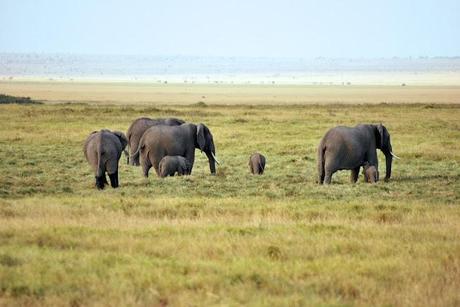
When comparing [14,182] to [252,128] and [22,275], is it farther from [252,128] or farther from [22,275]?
[252,128]

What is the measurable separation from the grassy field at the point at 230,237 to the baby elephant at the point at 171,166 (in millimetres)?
1143

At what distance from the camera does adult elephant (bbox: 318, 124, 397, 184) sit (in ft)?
77.2

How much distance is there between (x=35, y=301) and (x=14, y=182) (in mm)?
13095

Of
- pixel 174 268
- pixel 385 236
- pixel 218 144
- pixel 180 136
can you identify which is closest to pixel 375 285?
pixel 174 268

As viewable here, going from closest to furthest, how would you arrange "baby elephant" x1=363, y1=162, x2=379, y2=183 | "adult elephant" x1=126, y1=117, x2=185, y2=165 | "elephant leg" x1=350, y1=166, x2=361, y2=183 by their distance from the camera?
1. "baby elephant" x1=363, y1=162, x2=379, y2=183
2. "elephant leg" x1=350, y1=166, x2=361, y2=183
3. "adult elephant" x1=126, y1=117, x2=185, y2=165

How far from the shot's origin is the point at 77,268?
11.7m

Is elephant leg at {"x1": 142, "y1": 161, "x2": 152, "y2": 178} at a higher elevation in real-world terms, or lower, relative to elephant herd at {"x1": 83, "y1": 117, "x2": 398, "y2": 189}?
lower

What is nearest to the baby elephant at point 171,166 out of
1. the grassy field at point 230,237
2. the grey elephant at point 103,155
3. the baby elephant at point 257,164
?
the grassy field at point 230,237

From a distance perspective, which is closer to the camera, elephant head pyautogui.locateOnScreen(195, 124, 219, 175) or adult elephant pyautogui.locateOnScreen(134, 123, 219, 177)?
adult elephant pyautogui.locateOnScreen(134, 123, 219, 177)

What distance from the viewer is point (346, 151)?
77.5 ft

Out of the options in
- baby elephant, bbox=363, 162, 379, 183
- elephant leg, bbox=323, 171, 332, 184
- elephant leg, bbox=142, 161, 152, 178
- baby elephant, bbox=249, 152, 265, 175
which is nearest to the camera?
elephant leg, bbox=323, 171, 332, 184

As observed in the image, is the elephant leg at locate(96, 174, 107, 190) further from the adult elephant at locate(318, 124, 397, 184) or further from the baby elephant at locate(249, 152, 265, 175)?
the adult elephant at locate(318, 124, 397, 184)

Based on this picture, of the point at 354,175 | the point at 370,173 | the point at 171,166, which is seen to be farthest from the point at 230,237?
the point at 171,166

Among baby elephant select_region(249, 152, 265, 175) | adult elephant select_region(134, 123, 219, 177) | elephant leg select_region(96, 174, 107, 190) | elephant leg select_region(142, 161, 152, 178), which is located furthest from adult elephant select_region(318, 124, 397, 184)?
elephant leg select_region(96, 174, 107, 190)
